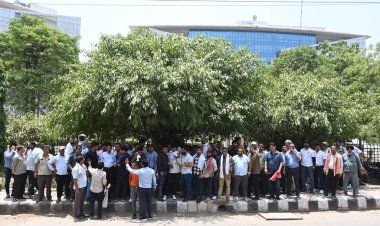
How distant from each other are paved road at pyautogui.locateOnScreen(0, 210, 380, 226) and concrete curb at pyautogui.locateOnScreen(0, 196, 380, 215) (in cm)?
30

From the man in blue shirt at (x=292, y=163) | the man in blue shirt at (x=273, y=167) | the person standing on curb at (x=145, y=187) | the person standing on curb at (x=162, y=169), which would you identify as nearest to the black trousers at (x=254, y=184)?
the man in blue shirt at (x=273, y=167)

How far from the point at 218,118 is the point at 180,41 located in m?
3.34

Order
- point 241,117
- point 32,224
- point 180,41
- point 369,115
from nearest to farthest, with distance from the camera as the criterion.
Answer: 1. point 32,224
2. point 241,117
3. point 180,41
4. point 369,115

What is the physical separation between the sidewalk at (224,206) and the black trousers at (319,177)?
1.19 m

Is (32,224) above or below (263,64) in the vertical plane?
below

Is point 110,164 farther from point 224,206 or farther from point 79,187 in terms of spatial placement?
point 224,206

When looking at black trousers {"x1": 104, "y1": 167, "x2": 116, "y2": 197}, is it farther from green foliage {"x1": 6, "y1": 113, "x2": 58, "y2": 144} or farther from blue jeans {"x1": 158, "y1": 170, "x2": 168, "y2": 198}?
green foliage {"x1": 6, "y1": 113, "x2": 58, "y2": 144}

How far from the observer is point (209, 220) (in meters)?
8.95

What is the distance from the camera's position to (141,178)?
8758 mm

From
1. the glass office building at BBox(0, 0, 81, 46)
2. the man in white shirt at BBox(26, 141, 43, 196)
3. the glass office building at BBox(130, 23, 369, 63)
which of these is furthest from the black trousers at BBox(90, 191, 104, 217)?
the glass office building at BBox(0, 0, 81, 46)

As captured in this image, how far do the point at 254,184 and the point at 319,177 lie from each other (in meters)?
2.80

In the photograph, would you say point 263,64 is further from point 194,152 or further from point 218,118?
point 194,152

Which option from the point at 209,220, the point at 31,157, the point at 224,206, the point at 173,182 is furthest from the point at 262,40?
the point at 209,220

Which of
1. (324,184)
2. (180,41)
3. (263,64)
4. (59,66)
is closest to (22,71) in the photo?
(59,66)
